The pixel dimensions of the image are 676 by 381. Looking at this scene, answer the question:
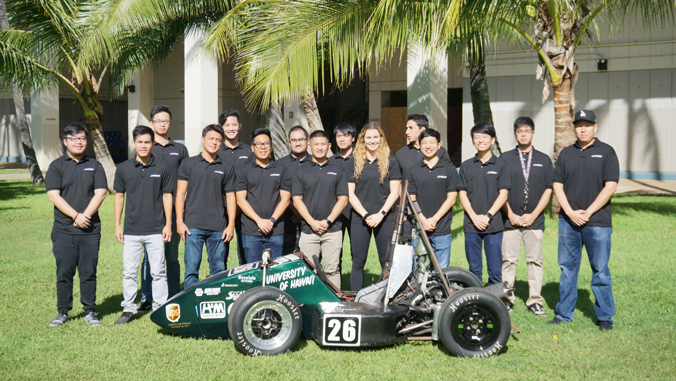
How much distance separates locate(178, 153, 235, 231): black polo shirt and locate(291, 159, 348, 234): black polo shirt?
78 centimetres

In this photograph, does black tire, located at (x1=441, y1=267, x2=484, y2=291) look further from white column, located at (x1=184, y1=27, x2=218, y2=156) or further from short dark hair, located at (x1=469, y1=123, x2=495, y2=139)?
white column, located at (x1=184, y1=27, x2=218, y2=156)

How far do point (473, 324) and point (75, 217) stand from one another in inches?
150

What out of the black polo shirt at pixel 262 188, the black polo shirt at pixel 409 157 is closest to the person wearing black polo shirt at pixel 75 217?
the black polo shirt at pixel 262 188

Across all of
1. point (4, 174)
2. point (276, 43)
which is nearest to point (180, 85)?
point (4, 174)

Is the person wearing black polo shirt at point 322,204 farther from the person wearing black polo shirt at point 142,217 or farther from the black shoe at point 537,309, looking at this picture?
the black shoe at point 537,309

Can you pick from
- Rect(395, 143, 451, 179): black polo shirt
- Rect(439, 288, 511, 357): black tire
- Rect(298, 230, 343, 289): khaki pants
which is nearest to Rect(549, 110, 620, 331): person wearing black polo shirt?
Rect(439, 288, 511, 357): black tire

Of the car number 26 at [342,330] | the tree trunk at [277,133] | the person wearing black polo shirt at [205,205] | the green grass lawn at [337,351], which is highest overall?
the tree trunk at [277,133]

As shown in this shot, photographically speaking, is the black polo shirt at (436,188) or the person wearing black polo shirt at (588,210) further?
the black polo shirt at (436,188)

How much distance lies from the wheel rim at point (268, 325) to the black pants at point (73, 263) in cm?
191

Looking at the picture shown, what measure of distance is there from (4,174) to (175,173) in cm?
2367

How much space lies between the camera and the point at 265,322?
5.13 meters

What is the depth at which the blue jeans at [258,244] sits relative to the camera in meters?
6.50

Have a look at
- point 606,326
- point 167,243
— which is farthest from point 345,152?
point 606,326

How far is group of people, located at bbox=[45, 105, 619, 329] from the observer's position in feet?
19.6
